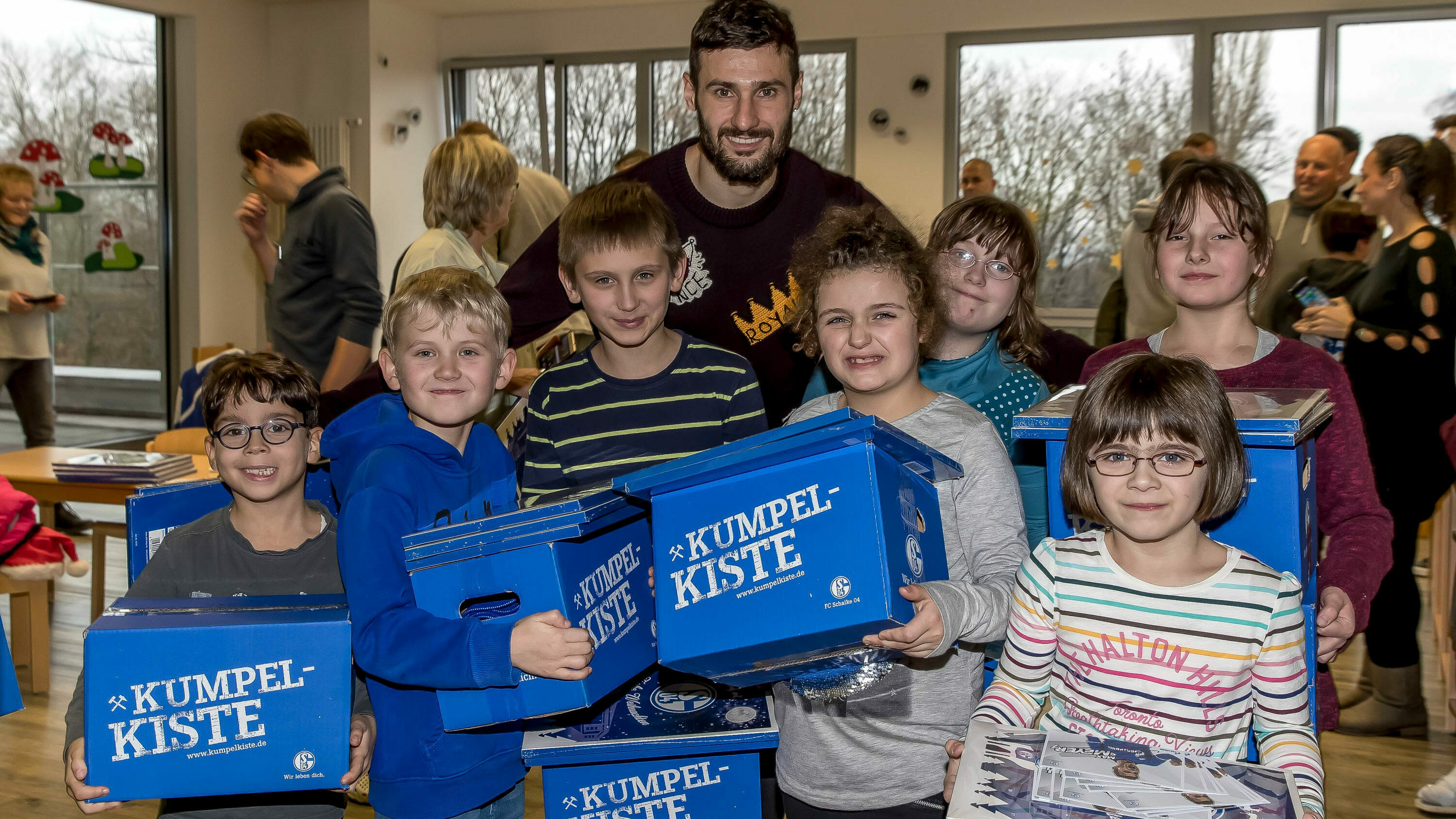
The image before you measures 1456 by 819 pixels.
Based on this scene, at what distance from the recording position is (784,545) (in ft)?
4.11

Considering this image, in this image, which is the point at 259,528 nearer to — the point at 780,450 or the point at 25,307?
the point at 780,450

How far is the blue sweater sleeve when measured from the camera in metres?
1.35

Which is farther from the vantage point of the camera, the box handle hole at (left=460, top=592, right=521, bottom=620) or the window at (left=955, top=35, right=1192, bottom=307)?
the window at (left=955, top=35, right=1192, bottom=307)

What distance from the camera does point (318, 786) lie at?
1439 millimetres

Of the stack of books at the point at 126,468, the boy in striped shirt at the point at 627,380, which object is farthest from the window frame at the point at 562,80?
the boy in striped shirt at the point at 627,380

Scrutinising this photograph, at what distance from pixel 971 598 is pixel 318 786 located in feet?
2.85

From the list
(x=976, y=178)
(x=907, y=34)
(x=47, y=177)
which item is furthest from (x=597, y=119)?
(x=47, y=177)

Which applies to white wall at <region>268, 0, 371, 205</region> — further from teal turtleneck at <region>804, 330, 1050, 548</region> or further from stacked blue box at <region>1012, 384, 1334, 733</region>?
stacked blue box at <region>1012, 384, 1334, 733</region>

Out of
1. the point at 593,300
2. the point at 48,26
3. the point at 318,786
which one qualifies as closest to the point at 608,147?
the point at 48,26

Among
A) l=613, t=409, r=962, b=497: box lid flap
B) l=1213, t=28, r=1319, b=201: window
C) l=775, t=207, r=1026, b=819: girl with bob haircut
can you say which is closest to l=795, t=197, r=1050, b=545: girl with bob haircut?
l=775, t=207, r=1026, b=819: girl with bob haircut

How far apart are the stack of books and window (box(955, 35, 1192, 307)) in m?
5.49

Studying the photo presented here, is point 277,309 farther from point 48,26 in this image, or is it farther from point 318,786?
point 48,26

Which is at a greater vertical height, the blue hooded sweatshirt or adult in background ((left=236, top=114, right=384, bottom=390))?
adult in background ((left=236, top=114, right=384, bottom=390))

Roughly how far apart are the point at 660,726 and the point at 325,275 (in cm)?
A: 229
